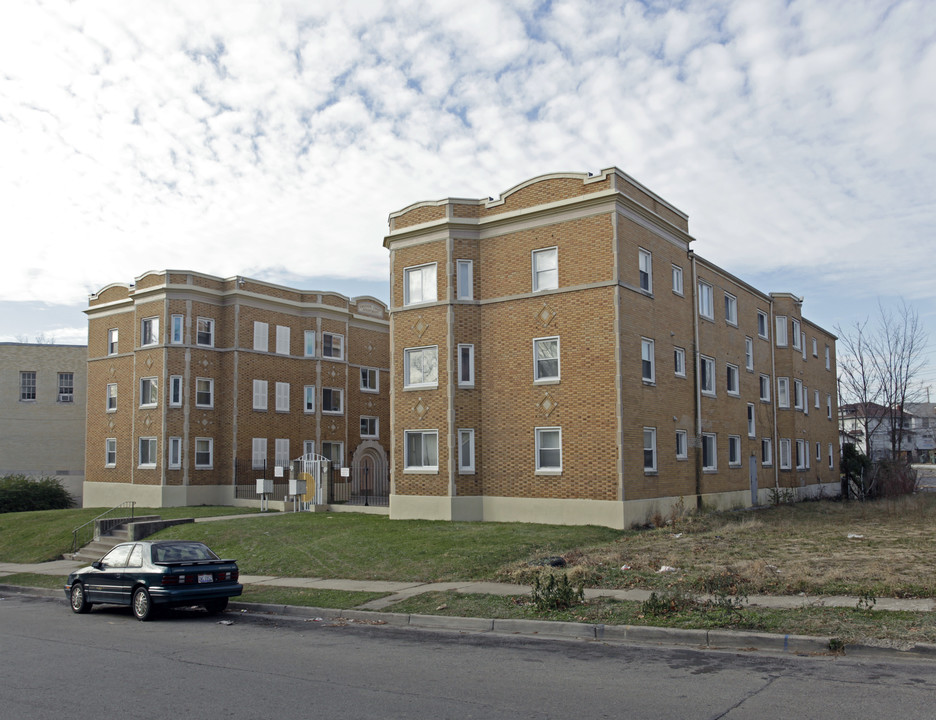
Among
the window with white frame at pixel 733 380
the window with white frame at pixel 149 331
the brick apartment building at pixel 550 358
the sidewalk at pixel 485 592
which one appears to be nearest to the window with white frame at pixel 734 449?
the window with white frame at pixel 733 380

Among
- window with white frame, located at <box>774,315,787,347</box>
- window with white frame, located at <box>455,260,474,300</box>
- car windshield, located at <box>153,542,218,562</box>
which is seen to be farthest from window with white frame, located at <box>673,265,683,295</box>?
car windshield, located at <box>153,542,218,562</box>

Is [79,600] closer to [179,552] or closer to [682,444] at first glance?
[179,552]

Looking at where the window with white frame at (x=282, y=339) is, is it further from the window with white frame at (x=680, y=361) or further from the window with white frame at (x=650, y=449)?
the window with white frame at (x=650, y=449)

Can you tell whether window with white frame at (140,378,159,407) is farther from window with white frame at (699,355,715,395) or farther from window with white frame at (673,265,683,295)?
window with white frame at (699,355,715,395)

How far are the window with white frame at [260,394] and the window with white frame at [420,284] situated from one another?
1514 centimetres

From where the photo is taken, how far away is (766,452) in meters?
37.9

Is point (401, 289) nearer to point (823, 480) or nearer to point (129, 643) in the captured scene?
point (129, 643)

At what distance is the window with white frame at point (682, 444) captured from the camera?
92.4 ft

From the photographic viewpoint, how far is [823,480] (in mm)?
45188

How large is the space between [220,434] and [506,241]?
65.0 feet

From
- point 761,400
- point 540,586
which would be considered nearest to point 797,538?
point 540,586

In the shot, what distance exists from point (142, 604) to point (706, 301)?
940 inches

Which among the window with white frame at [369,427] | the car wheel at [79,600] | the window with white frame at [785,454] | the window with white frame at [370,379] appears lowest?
the car wheel at [79,600]

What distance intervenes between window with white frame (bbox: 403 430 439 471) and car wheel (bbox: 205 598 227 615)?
38.6ft
